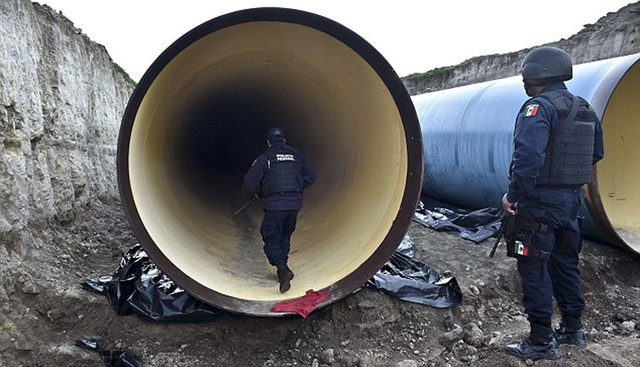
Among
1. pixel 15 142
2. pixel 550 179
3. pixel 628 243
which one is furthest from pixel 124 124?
pixel 628 243

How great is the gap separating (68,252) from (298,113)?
106 inches

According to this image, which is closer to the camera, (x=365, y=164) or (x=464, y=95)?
(x=365, y=164)

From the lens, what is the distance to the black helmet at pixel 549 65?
2.98m

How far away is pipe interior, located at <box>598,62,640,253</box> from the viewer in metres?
4.94

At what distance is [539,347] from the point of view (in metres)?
3.02

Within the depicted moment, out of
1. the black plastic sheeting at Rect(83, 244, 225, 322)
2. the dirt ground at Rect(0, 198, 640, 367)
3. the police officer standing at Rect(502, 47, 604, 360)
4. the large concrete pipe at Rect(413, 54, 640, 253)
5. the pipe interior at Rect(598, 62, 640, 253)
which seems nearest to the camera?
the police officer standing at Rect(502, 47, 604, 360)

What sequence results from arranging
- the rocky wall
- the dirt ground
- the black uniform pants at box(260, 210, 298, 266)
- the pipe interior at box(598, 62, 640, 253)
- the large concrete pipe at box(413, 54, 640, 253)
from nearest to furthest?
the dirt ground → the rocky wall → the black uniform pants at box(260, 210, 298, 266) → the large concrete pipe at box(413, 54, 640, 253) → the pipe interior at box(598, 62, 640, 253)

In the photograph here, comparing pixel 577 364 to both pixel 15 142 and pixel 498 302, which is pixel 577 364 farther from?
pixel 15 142

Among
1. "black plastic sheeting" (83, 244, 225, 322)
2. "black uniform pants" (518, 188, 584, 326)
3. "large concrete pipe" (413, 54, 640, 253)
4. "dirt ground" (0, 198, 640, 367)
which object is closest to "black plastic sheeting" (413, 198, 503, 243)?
"large concrete pipe" (413, 54, 640, 253)

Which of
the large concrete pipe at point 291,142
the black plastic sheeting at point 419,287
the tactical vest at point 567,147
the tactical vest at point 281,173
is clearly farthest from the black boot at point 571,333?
the tactical vest at point 281,173

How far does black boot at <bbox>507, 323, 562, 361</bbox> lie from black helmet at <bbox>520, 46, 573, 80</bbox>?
5.23ft

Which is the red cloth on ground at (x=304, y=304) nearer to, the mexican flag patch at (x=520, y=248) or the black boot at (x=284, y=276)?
the black boot at (x=284, y=276)

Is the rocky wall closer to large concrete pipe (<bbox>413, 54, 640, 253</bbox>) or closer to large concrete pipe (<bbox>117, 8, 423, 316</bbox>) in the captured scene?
large concrete pipe (<bbox>117, 8, 423, 316</bbox>)

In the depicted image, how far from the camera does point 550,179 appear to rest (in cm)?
293
